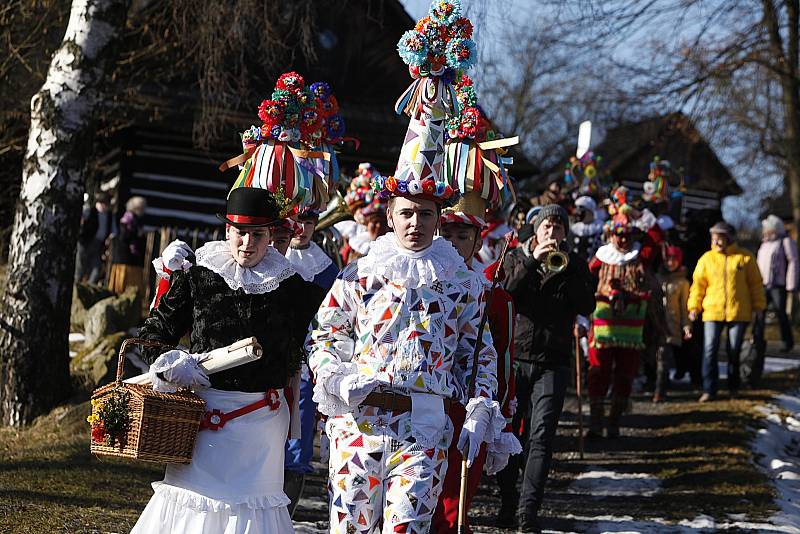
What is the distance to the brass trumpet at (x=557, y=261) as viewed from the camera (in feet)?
23.9

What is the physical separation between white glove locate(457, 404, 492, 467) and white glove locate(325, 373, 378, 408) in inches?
15.8

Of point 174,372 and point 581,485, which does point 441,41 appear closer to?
point 174,372

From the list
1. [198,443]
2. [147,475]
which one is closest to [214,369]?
[198,443]

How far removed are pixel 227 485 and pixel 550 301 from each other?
358 cm

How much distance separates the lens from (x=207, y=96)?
11.2 metres

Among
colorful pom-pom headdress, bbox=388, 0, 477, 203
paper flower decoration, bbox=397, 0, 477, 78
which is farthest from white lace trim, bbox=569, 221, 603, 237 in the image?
paper flower decoration, bbox=397, 0, 477, 78

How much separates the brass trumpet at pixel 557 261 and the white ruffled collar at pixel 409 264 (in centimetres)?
277

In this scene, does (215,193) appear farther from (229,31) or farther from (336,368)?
(336,368)

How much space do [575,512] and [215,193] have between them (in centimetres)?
1287

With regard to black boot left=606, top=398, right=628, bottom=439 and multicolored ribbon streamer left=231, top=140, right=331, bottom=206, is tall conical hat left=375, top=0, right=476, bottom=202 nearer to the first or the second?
multicolored ribbon streamer left=231, top=140, right=331, bottom=206

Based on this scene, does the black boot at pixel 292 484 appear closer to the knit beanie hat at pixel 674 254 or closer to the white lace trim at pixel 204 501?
the white lace trim at pixel 204 501

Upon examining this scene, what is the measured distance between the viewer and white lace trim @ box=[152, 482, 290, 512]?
14.1 ft

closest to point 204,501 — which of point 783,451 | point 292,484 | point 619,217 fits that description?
point 292,484

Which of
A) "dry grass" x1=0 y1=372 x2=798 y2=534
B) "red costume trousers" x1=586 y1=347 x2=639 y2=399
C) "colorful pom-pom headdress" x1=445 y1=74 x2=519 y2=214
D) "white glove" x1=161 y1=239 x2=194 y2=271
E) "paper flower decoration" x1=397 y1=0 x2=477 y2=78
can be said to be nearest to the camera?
"white glove" x1=161 y1=239 x2=194 y2=271
